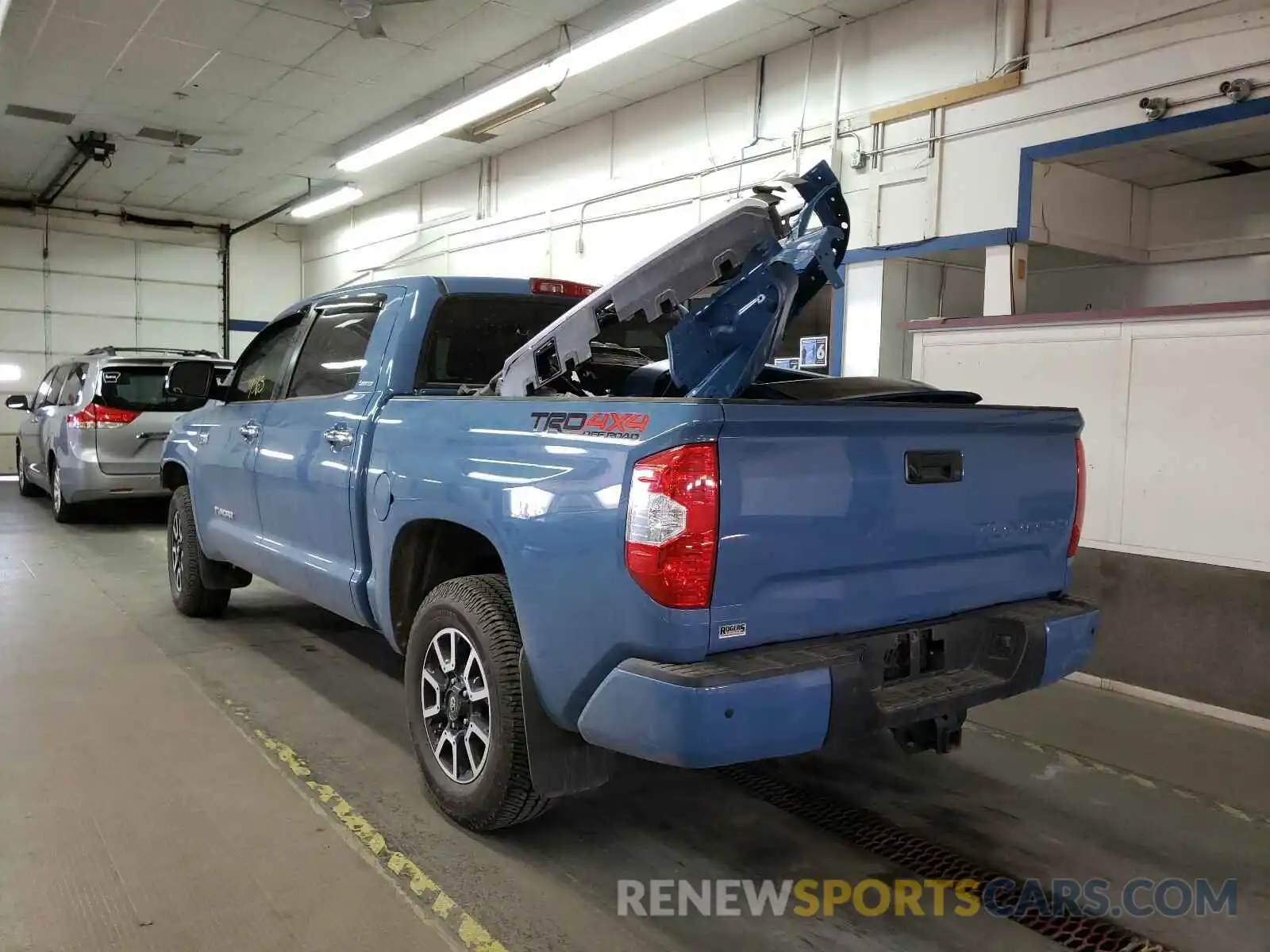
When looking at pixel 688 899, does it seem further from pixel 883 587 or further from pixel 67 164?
pixel 67 164

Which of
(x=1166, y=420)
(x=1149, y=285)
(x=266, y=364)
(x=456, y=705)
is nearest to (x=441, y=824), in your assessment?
(x=456, y=705)

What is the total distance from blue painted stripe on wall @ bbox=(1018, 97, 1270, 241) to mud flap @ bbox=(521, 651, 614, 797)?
4866 mm

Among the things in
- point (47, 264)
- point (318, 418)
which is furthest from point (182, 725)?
point (47, 264)

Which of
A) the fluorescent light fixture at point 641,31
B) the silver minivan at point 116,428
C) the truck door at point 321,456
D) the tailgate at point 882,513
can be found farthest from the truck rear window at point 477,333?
the silver minivan at point 116,428

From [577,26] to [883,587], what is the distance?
22.2 feet

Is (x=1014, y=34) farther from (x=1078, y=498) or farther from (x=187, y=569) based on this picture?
(x=187, y=569)

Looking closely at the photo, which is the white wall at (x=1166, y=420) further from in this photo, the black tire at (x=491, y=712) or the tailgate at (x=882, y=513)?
the black tire at (x=491, y=712)

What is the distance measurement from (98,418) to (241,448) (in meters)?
5.10

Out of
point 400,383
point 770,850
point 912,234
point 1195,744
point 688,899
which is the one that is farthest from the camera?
point 912,234

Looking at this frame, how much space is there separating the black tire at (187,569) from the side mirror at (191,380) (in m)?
0.77

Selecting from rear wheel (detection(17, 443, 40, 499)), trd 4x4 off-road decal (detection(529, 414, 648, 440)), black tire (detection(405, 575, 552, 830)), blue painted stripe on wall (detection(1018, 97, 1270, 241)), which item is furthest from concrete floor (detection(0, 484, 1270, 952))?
rear wheel (detection(17, 443, 40, 499))

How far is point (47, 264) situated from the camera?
16.3 metres

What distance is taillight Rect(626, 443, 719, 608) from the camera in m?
2.15

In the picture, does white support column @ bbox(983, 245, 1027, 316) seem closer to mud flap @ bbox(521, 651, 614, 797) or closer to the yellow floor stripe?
mud flap @ bbox(521, 651, 614, 797)
